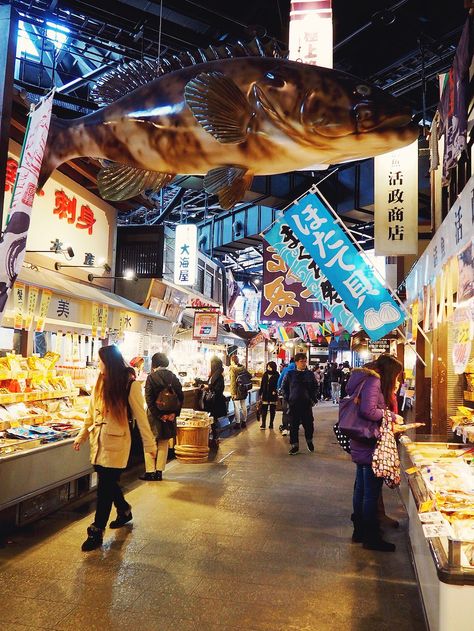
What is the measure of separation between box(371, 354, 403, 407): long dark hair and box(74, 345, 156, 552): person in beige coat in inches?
113

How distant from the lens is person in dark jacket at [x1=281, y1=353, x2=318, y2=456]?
11008mm

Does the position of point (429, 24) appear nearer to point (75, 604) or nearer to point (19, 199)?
point (19, 199)

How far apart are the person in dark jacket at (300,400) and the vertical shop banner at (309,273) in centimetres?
296

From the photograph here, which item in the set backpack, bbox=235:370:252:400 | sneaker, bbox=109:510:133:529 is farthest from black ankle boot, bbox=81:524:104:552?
backpack, bbox=235:370:252:400

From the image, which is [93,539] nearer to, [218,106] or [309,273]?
[218,106]

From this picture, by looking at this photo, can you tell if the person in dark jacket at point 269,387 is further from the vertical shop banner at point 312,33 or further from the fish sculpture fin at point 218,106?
the fish sculpture fin at point 218,106

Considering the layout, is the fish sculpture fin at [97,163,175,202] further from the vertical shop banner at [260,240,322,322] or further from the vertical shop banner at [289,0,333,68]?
the vertical shop banner at [260,240,322,322]

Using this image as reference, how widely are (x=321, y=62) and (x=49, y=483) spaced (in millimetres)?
6038

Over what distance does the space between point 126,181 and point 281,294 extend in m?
10.7

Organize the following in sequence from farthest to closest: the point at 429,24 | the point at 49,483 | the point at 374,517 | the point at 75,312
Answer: the point at 429,24
the point at 75,312
the point at 49,483
the point at 374,517

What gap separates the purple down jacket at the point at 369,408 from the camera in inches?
219

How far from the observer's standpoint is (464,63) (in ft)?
15.1

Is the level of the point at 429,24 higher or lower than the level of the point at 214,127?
higher

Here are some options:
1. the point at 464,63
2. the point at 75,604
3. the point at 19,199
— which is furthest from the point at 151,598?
the point at 464,63
